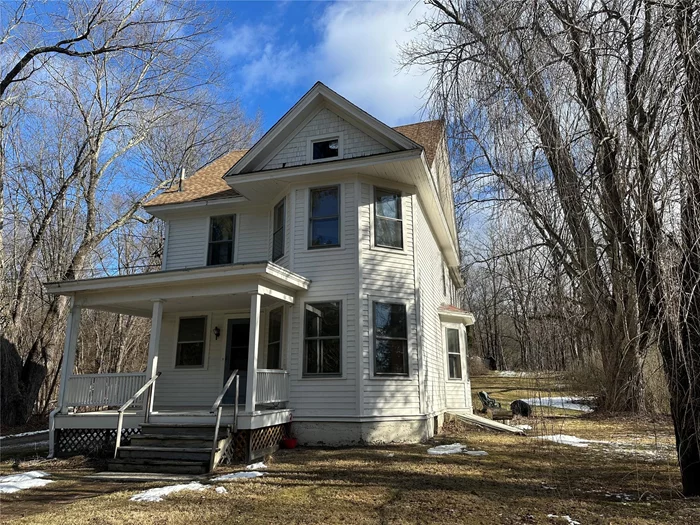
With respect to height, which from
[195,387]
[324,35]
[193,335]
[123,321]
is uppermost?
[324,35]

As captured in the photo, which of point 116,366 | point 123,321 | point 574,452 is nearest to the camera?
point 574,452

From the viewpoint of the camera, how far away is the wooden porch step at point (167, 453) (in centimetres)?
734

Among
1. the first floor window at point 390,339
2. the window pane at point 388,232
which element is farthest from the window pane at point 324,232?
the first floor window at point 390,339

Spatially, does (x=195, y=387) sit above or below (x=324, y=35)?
below

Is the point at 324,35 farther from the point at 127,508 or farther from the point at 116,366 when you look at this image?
the point at 116,366

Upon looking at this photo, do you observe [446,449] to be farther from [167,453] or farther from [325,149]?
[325,149]

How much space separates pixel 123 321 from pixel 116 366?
269 cm

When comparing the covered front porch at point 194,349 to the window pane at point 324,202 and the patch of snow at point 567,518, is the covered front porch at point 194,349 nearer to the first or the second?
the window pane at point 324,202

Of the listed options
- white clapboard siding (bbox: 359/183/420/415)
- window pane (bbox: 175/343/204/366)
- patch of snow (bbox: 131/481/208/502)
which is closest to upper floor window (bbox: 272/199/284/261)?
white clapboard siding (bbox: 359/183/420/415)

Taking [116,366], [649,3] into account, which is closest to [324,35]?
[649,3]

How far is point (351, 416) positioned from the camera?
9.31 m

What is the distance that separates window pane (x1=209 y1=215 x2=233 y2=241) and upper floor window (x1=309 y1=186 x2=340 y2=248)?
2859 mm

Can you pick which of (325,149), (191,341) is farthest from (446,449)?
(325,149)

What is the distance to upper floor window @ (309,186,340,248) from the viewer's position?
10.4m
